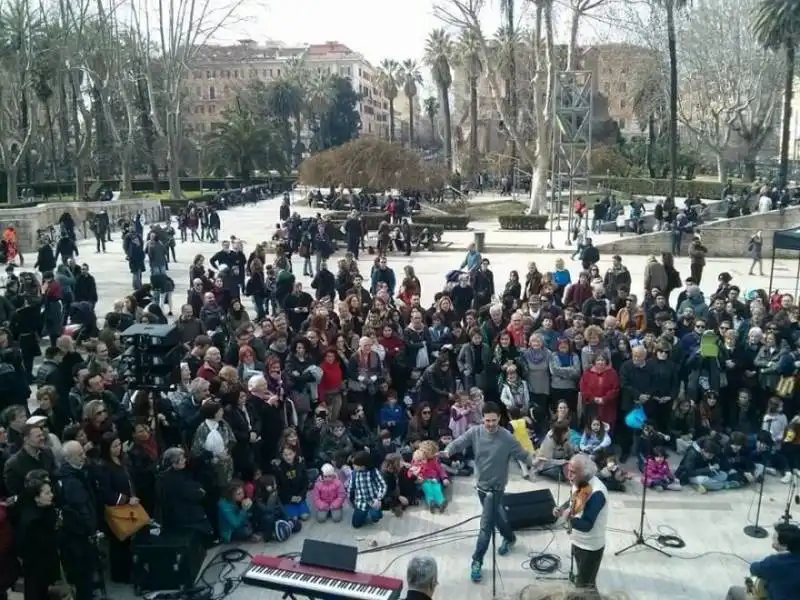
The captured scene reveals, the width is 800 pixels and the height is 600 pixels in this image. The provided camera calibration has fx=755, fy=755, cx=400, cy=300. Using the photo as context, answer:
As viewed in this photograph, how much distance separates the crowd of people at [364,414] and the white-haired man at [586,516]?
2 cm

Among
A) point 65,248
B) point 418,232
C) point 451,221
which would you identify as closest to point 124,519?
point 65,248

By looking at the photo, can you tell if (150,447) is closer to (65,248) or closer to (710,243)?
(65,248)

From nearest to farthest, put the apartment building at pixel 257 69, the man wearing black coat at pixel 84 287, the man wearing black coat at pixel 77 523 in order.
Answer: the man wearing black coat at pixel 77 523 < the man wearing black coat at pixel 84 287 < the apartment building at pixel 257 69

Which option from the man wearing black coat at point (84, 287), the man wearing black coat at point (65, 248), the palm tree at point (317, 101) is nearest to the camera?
the man wearing black coat at point (84, 287)

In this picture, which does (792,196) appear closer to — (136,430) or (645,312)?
(645,312)

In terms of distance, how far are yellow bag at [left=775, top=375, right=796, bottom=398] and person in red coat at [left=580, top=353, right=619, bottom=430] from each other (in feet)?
6.19

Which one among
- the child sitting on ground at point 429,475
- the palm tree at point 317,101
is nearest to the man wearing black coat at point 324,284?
the child sitting on ground at point 429,475

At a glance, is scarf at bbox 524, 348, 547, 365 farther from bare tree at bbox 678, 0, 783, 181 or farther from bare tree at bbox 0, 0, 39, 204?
bare tree at bbox 678, 0, 783, 181

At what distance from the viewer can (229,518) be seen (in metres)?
6.62

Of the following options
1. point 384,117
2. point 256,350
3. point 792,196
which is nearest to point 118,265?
point 256,350

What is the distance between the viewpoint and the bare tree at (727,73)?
41125mm

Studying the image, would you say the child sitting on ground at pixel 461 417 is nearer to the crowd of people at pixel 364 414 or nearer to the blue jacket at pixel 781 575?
the crowd of people at pixel 364 414

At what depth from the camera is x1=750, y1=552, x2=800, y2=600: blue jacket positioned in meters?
4.36

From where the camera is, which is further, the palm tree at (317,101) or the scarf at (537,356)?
the palm tree at (317,101)
